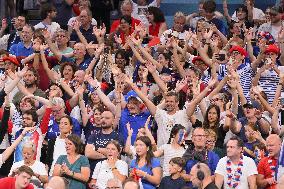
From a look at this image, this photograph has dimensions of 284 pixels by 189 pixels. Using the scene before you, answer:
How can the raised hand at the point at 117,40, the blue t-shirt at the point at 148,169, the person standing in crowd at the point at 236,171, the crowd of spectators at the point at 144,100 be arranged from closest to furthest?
the person standing in crowd at the point at 236,171 < the crowd of spectators at the point at 144,100 < the blue t-shirt at the point at 148,169 < the raised hand at the point at 117,40

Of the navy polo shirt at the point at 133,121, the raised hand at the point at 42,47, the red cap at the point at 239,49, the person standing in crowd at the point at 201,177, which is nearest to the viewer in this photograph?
the person standing in crowd at the point at 201,177

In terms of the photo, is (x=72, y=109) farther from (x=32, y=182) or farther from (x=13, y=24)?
(x=13, y=24)

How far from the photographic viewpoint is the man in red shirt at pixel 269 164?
14742mm

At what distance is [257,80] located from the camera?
18.4 metres

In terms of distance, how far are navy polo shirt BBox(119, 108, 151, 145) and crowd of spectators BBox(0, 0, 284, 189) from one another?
15mm

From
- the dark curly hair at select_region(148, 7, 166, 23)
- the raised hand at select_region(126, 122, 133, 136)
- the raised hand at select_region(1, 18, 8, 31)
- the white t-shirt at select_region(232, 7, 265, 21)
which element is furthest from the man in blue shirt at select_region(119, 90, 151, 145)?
the white t-shirt at select_region(232, 7, 265, 21)

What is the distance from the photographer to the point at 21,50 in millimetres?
20047

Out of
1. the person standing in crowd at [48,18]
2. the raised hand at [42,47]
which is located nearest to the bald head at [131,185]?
the raised hand at [42,47]

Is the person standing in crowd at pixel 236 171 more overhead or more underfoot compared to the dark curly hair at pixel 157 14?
more underfoot

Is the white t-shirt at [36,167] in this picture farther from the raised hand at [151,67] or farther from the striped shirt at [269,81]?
the striped shirt at [269,81]

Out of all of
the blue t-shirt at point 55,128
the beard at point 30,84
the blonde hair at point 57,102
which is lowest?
the blue t-shirt at point 55,128

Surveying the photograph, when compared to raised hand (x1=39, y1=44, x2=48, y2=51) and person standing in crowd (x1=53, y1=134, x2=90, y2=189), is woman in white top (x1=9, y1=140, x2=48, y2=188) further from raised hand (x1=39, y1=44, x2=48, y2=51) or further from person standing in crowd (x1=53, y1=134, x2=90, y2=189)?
raised hand (x1=39, y1=44, x2=48, y2=51)

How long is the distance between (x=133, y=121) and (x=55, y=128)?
115 centimetres

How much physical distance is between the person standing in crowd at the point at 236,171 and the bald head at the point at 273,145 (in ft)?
1.01
